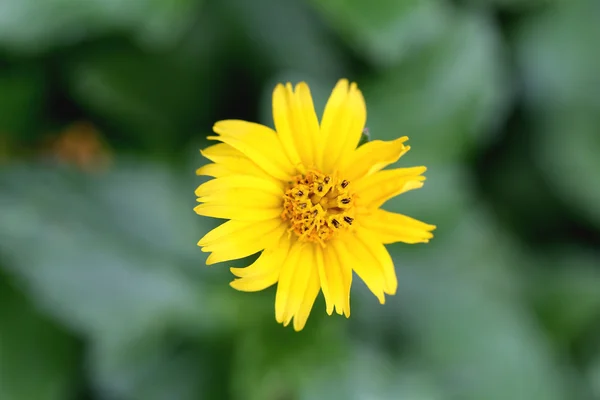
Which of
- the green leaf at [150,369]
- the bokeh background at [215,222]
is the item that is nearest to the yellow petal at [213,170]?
the bokeh background at [215,222]

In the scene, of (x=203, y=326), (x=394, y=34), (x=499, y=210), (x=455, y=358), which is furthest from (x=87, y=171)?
(x=499, y=210)

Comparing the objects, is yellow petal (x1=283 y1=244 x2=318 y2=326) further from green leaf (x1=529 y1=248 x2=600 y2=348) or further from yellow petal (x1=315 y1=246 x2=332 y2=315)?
green leaf (x1=529 y1=248 x2=600 y2=348)

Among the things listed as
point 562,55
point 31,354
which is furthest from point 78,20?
point 562,55


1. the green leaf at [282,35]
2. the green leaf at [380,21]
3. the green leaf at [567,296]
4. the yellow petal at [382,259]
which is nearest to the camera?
the yellow petal at [382,259]

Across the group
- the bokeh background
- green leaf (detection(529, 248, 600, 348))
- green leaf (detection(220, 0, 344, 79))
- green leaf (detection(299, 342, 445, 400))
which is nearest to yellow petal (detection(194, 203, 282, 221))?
the bokeh background

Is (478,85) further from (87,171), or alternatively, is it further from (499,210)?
(87,171)

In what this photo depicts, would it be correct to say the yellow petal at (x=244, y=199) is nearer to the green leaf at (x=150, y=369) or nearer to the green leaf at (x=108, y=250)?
the green leaf at (x=108, y=250)
